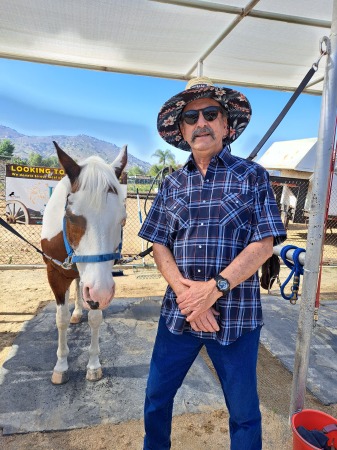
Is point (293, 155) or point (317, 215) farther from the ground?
point (293, 155)

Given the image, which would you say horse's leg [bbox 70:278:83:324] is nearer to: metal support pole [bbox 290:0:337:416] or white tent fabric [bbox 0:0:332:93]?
metal support pole [bbox 290:0:337:416]

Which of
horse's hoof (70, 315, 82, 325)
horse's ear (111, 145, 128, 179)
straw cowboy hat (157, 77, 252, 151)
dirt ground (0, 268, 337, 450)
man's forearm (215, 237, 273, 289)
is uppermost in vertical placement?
straw cowboy hat (157, 77, 252, 151)

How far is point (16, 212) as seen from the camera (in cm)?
528

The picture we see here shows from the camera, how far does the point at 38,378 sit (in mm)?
2873

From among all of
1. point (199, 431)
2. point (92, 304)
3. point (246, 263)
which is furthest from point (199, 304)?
point (199, 431)

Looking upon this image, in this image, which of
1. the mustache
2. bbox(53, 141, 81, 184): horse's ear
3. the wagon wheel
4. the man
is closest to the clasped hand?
the man

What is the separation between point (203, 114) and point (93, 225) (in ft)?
3.32

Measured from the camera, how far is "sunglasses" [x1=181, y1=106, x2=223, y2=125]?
1.71m

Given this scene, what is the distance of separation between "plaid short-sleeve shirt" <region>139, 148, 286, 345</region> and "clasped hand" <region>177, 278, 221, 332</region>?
0.21 feet

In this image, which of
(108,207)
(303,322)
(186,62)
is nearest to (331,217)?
(186,62)

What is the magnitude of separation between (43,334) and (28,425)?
1.32 m

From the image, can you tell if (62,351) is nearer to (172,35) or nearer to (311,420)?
(311,420)

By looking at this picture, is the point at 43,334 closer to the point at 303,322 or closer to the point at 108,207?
the point at 108,207

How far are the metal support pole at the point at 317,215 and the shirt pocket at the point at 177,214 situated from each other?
909 mm
